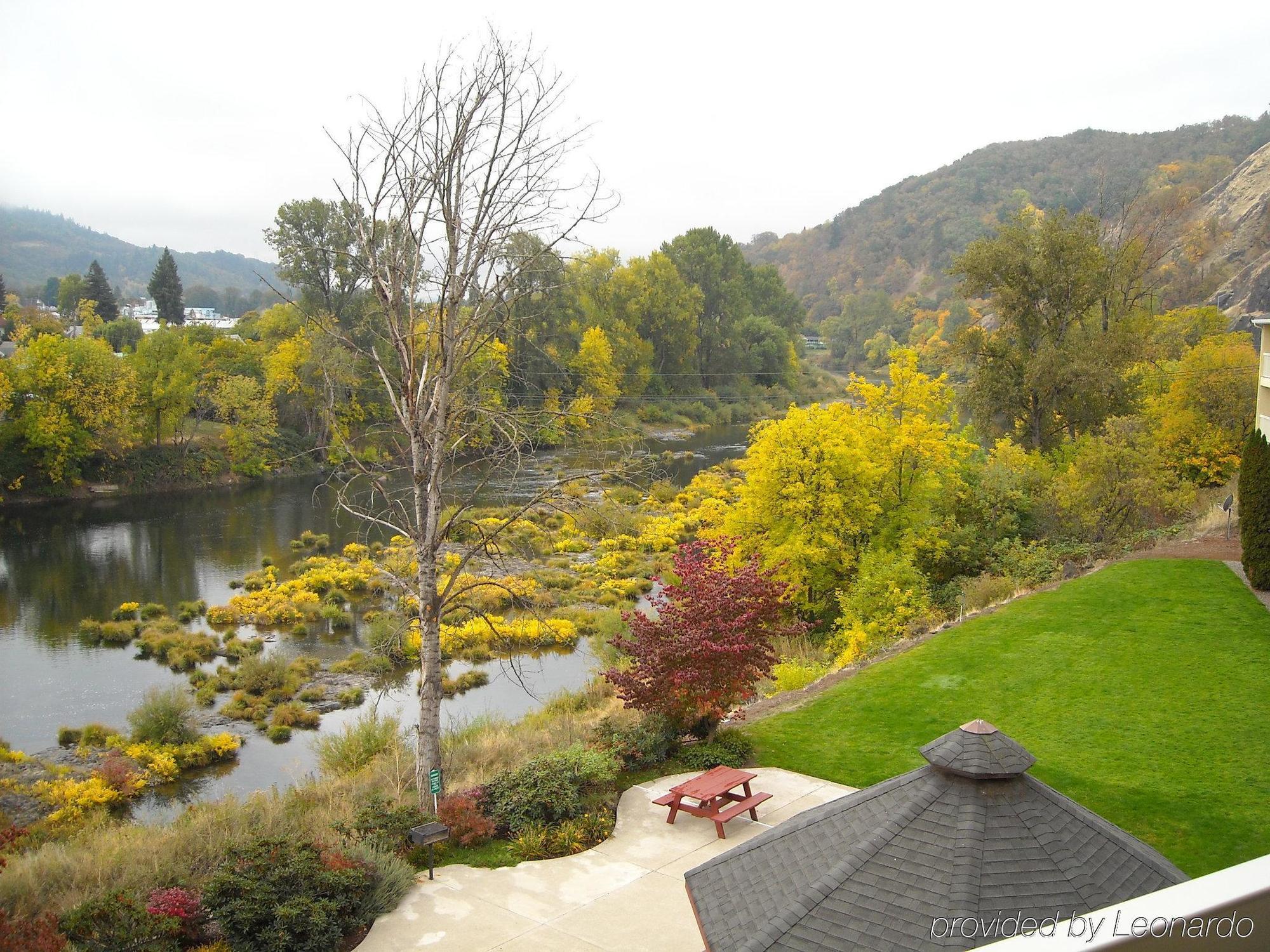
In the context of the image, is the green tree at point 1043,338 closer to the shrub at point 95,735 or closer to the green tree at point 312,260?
the shrub at point 95,735

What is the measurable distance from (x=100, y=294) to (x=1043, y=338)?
77.1m

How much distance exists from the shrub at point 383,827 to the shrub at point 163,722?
31.2 ft

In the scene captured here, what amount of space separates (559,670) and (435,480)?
1240cm

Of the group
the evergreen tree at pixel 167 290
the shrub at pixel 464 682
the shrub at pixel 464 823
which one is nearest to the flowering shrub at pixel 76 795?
the shrub at pixel 464 682

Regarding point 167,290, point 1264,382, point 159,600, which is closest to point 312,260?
point 167,290

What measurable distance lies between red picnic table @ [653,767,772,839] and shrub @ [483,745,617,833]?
0.95 m

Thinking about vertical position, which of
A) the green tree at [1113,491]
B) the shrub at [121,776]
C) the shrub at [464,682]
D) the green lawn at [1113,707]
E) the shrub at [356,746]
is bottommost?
the shrub at [464,682]

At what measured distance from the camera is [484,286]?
11.1 meters

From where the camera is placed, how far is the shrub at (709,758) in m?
12.1

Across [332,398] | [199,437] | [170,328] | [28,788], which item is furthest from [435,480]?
[170,328]

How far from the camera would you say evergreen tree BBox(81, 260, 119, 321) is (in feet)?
255

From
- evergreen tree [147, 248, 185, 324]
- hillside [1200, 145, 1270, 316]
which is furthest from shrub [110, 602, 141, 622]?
evergreen tree [147, 248, 185, 324]

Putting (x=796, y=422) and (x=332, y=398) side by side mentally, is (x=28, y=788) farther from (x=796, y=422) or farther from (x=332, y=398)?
(x=796, y=422)

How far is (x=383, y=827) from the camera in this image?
10.0m
